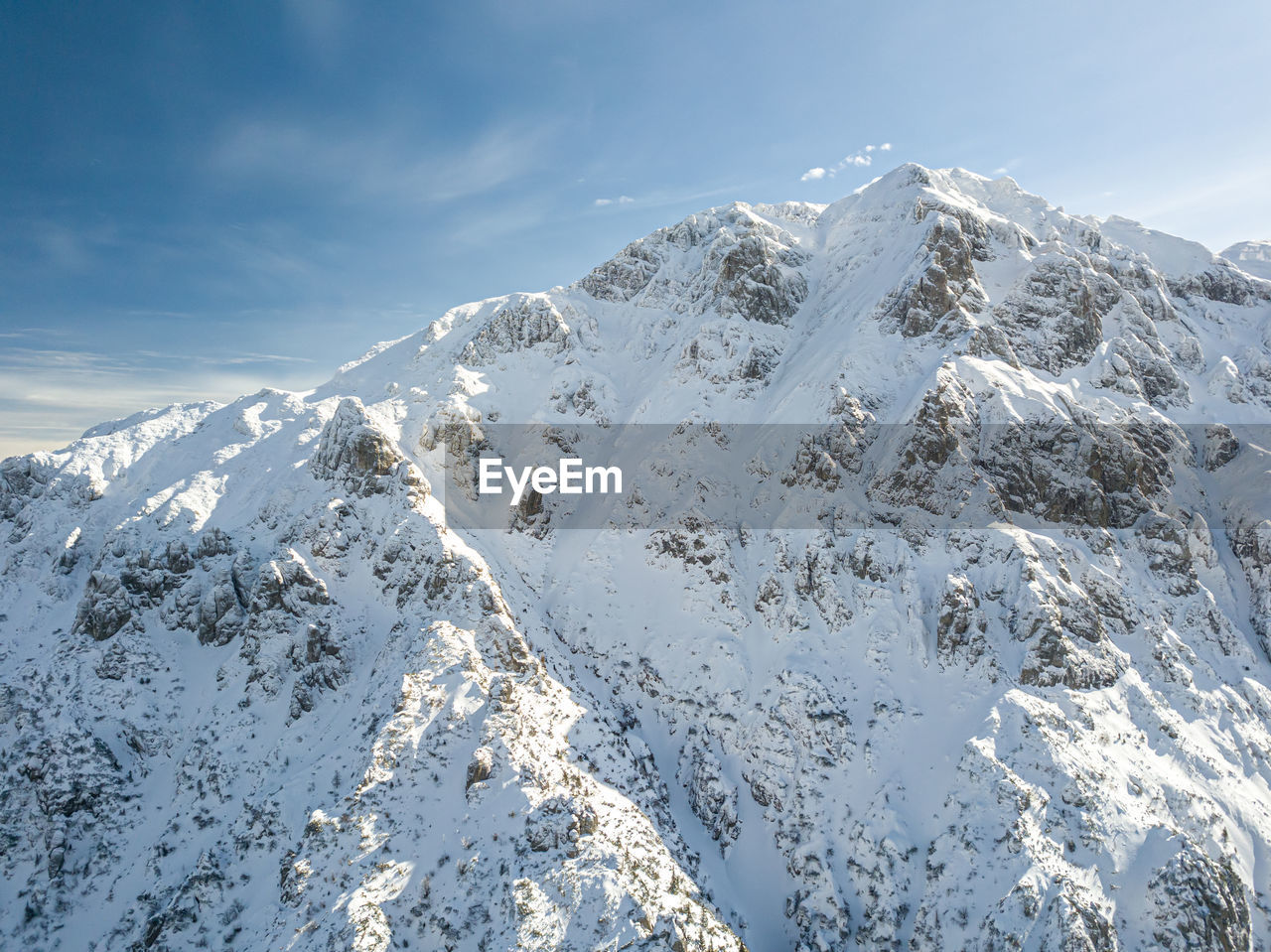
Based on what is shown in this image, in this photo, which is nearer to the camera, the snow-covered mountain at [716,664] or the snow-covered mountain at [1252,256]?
the snow-covered mountain at [716,664]

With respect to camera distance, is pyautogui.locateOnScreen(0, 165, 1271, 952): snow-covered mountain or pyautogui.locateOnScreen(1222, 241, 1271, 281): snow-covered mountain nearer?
pyautogui.locateOnScreen(0, 165, 1271, 952): snow-covered mountain

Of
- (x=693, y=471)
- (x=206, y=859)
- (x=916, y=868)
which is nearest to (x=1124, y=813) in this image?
(x=916, y=868)

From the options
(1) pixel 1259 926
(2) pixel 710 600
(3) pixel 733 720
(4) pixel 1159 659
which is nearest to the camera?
(1) pixel 1259 926

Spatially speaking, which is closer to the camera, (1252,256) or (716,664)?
(716,664)

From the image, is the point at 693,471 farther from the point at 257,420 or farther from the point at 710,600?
the point at 257,420

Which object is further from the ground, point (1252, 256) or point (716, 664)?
point (1252, 256)

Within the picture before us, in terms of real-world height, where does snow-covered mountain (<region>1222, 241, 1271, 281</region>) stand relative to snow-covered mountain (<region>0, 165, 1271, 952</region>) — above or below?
above

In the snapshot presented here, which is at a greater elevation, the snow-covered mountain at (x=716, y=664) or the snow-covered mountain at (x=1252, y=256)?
the snow-covered mountain at (x=1252, y=256)

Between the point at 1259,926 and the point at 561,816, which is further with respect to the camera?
the point at 561,816
